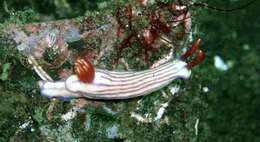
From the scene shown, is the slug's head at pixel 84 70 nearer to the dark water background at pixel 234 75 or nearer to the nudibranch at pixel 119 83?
the nudibranch at pixel 119 83

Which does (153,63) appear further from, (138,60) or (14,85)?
(14,85)

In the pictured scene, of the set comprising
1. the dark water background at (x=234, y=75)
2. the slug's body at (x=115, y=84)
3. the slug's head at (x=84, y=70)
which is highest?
the slug's head at (x=84, y=70)

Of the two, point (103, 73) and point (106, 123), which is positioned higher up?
point (103, 73)

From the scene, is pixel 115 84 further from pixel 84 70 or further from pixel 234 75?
pixel 234 75

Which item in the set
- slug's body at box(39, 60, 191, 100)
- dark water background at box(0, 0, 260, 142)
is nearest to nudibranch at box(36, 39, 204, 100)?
slug's body at box(39, 60, 191, 100)

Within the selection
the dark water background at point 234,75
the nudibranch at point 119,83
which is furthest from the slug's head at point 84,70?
the dark water background at point 234,75

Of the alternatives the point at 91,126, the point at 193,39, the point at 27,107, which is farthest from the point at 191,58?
the point at 27,107

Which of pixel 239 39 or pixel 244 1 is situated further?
pixel 239 39
